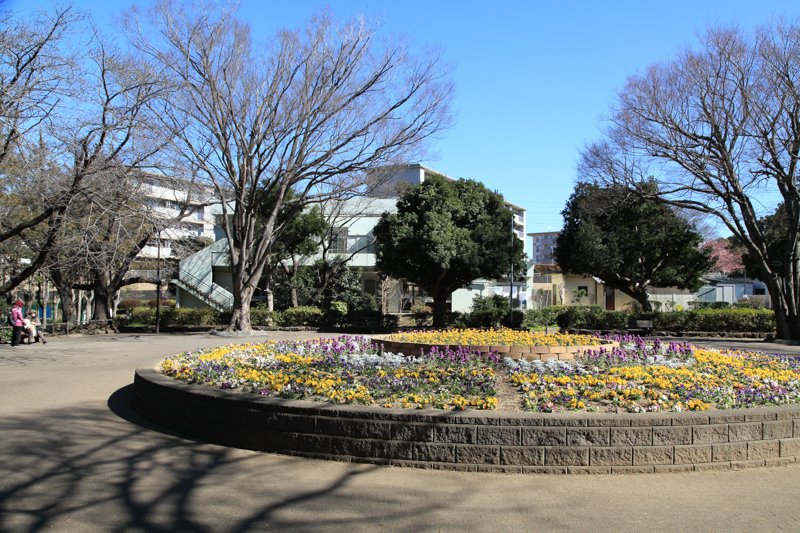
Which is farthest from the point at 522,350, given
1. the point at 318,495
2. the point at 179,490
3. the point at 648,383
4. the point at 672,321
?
the point at 672,321

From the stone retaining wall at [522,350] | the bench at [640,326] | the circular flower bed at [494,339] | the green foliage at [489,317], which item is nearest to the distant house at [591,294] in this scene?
the green foliage at [489,317]

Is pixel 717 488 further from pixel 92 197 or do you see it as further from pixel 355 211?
pixel 355 211

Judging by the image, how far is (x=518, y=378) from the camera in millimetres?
7617

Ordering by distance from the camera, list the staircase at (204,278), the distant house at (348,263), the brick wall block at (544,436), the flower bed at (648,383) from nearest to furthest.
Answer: the brick wall block at (544,436), the flower bed at (648,383), the distant house at (348,263), the staircase at (204,278)

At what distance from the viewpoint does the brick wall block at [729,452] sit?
6031 mm

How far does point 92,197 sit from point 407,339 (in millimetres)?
8483

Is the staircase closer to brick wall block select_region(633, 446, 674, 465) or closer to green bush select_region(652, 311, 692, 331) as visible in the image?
green bush select_region(652, 311, 692, 331)

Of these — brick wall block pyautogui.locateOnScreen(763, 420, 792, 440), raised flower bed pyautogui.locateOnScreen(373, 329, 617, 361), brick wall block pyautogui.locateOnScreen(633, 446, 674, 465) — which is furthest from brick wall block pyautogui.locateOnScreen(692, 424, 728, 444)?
raised flower bed pyautogui.locateOnScreen(373, 329, 617, 361)

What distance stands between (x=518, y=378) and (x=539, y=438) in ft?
5.82

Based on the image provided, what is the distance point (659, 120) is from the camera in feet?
75.7

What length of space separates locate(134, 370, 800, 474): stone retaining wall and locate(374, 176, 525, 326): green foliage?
21518mm

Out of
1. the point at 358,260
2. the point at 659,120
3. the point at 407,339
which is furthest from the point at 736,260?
the point at 407,339

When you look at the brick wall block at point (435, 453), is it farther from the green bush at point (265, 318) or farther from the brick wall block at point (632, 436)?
the green bush at point (265, 318)

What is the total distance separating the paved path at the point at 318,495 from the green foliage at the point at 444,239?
21.7 metres
